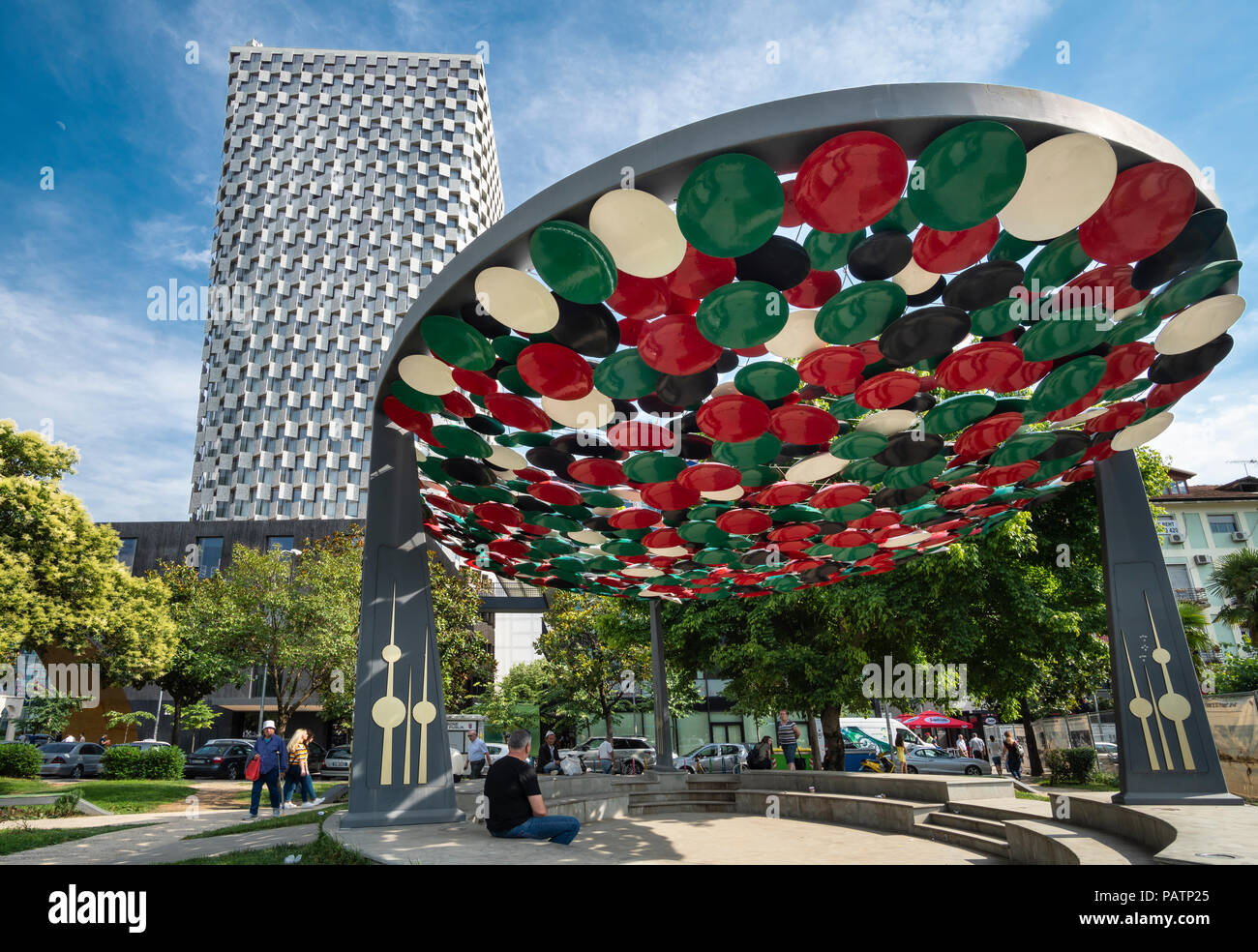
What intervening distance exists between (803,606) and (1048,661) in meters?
6.08

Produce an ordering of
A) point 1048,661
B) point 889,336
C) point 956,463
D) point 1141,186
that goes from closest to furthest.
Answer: point 1141,186 < point 889,336 < point 956,463 < point 1048,661

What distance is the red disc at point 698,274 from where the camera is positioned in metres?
5.20

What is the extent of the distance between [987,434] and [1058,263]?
3.05 m

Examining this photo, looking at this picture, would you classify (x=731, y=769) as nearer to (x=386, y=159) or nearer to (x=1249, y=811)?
(x=1249, y=811)

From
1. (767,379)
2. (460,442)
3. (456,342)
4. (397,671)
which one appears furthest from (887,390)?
(397,671)

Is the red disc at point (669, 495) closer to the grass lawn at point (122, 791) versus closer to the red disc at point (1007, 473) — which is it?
the red disc at point (1007, 473)

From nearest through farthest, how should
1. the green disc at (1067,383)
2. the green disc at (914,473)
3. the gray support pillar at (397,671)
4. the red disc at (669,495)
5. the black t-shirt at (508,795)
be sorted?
1. the black t-shirt at (508,795)
2. the green disc at (1067,383)
3. the gray support pillar at (397,671)
4. the green disc at (914,473)
5. the red disc at (669,495)

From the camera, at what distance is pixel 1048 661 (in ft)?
58.2

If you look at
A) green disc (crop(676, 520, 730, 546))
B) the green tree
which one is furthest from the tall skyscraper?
green disc (crop(676, 520, 730, 546))

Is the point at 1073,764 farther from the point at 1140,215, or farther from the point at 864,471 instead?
the point at 1140,215

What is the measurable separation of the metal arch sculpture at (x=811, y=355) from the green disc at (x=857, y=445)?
39mm

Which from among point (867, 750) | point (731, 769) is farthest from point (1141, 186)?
point (731, 769)

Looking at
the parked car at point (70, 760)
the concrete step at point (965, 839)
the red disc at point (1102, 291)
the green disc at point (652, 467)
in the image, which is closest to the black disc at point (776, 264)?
the red disc at point (1102, 291)
